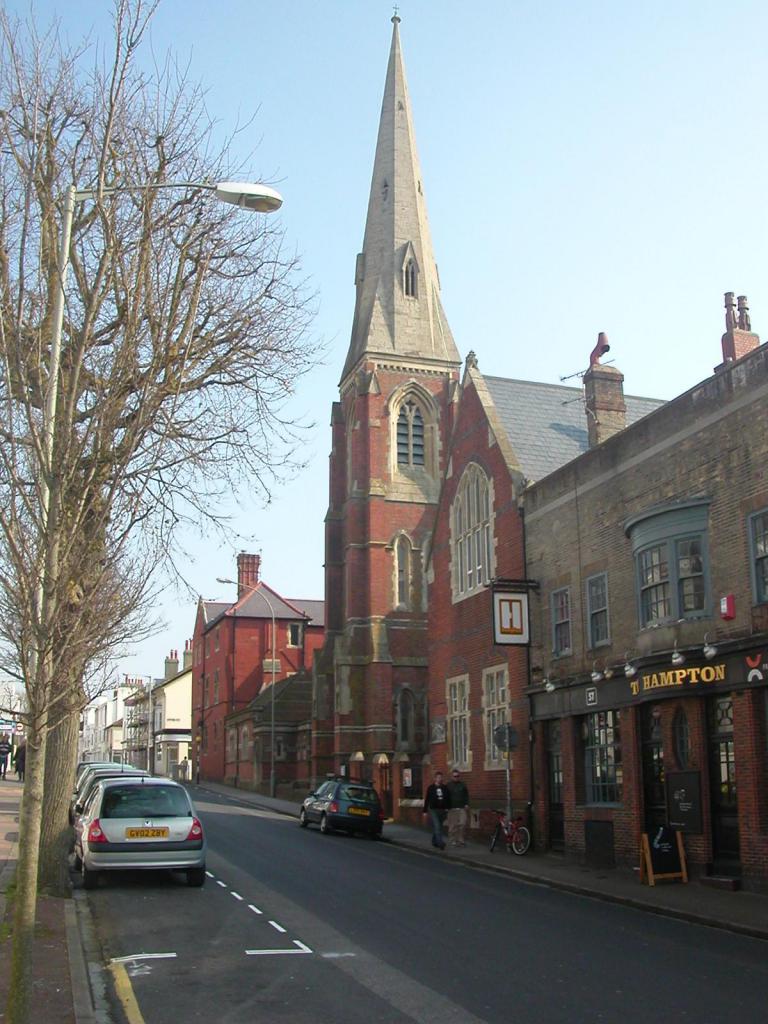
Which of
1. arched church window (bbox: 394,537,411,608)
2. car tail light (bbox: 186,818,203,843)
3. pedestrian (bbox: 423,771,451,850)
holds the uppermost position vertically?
arched church window (bbox: 394,537,411,608)

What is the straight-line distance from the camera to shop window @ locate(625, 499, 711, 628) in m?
18.2

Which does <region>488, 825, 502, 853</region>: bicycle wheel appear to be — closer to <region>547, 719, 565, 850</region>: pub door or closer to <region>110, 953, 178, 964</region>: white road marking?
<region>547, 719, 565, 850</region>: pub door

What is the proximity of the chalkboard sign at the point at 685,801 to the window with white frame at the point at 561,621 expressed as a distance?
4.96 metres

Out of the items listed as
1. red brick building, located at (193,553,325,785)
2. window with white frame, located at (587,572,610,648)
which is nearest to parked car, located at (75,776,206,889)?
window with white frame, located at (587,572,610,648)

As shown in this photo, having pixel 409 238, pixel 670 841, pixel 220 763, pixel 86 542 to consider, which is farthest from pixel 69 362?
pixel 220 763

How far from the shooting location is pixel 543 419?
1168 inches

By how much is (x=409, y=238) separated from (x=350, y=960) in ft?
169

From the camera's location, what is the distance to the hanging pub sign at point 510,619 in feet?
78.2

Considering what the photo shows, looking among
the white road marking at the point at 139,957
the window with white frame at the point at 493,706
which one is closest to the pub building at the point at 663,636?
the window with white frame at the point at 493,706

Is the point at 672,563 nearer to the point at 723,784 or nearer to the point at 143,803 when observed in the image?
the point at 723,784

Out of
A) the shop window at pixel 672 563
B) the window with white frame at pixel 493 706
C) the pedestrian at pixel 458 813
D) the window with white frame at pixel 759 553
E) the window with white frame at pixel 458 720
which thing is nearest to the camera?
the window with white frame at pixel 759 553

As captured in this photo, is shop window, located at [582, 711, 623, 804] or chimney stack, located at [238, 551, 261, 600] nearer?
shop window, located at [582, 711, 623, 804]

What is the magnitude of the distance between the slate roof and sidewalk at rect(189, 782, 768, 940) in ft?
29.5

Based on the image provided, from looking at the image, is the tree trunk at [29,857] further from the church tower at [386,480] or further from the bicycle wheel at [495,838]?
the church tower at [386,480]
